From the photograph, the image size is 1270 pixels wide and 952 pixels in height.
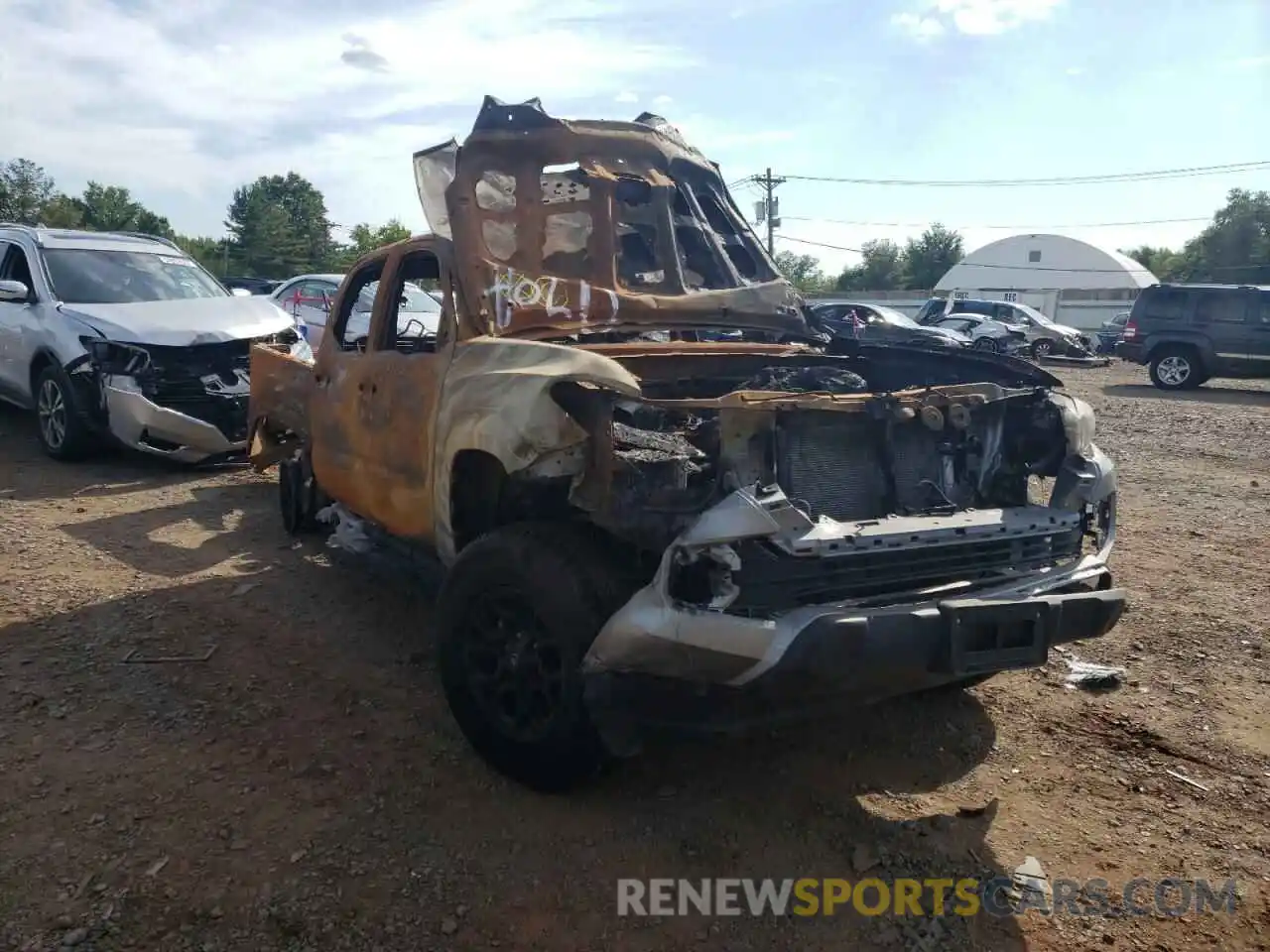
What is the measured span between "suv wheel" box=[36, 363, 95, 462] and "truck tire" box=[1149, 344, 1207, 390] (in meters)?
15.8

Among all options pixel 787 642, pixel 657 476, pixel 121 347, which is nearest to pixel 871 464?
pixel 657 476

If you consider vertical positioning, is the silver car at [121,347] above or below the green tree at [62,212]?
below

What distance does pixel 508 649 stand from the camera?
318cm

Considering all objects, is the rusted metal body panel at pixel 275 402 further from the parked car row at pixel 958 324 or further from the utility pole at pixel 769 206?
the utility pole at pixel 769 206

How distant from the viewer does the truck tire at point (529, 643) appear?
114 inches

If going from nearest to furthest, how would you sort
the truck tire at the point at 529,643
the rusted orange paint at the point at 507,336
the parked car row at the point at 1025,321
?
the truck tire at the point at 529,643 < the rusted orange paint at the point at 507,336 < the parked car row at the point at 1025,321

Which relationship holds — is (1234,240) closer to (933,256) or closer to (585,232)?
(933,256)

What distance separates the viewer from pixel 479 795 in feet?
10.5

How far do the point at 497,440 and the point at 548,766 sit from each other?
3.45ft

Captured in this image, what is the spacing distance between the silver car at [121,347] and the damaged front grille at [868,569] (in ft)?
17.5

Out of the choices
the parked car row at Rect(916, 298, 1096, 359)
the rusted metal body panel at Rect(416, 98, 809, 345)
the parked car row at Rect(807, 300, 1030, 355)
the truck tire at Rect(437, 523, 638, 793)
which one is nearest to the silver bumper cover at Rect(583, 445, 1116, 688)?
the truck tire at Rect(437, 523, 638, 793)

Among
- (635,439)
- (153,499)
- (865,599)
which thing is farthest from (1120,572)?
(153,499)

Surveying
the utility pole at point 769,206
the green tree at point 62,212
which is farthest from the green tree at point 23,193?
the utility pole at point 769,206

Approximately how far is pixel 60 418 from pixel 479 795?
6327mm
